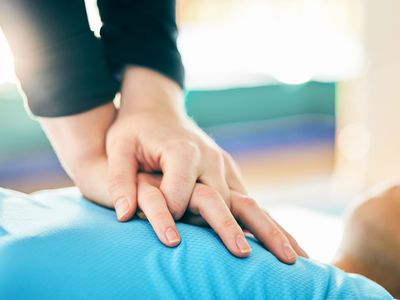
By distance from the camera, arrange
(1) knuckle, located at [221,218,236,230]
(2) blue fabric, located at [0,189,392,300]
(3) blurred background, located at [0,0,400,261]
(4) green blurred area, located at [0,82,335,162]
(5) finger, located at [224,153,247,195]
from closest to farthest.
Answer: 1. (2) blue fabric, located at [0,189,392,300]
2. (1) knuckle, located at [221,218,236,230]
3. (5) finger, located at [224,153,247,195]
4. (4) green blurred area, located at [0,82,335,162]
5. (3) blurred background, located at [0,0,400,261]

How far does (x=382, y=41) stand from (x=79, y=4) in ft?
9.98

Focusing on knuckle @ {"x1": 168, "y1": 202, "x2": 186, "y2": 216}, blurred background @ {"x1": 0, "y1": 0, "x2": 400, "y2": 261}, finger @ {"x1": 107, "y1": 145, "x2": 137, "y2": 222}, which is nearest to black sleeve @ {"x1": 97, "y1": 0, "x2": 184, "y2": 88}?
finger @ {"x1": 107, "y1": 145, "x2": 137, "y2": 222}

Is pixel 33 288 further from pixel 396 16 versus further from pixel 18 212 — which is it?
pixel 396 16

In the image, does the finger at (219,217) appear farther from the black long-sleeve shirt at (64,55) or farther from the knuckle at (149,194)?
the black long-sleeve shirt at (64,55)

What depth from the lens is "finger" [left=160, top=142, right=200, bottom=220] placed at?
0.72m

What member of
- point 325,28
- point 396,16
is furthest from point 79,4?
point 325,28

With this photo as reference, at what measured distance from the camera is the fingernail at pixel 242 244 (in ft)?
2.13

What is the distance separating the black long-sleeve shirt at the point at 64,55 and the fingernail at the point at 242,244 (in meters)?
0.37

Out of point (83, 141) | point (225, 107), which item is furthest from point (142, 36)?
point (225, 107)

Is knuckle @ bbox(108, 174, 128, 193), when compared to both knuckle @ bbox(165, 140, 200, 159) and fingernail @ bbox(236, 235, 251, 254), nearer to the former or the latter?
knuckle @ bbox(165, 140, 200, 159)

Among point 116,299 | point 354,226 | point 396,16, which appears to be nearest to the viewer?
point 116,299

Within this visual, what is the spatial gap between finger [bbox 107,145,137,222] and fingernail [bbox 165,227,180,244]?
8 cm

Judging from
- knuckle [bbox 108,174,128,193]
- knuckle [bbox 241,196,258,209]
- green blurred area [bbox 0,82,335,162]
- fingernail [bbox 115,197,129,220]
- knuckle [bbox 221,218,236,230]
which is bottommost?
green blurred area [bbox 0,82,335,162]

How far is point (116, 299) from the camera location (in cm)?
57
